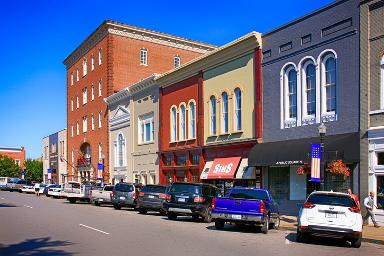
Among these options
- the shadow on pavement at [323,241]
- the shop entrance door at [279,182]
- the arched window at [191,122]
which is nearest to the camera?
the shadow on pavement at [323,241]

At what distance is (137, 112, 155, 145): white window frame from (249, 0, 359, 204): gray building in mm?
16402

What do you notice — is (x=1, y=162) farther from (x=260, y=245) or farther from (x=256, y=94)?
(x=260, y=245)

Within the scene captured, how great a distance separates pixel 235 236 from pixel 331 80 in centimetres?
1088

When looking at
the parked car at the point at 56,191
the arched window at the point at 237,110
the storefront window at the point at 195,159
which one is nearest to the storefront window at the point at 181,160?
the storefront window at the point at 195,159

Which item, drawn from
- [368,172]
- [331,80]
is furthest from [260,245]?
[331,80]

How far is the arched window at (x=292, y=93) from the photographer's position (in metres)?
26.3

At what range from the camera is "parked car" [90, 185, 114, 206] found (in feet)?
111

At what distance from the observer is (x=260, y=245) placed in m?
14.0

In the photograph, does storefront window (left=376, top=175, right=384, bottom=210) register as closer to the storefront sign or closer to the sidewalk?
the sidewalk

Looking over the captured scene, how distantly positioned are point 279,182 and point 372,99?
300 inches

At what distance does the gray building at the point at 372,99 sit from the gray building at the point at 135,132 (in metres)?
21.9

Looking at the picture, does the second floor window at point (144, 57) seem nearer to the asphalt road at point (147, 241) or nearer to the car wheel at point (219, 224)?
the asphalt road at point (147, 241)

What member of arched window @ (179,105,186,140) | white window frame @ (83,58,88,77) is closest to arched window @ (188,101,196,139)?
arched window @ (179,105,186,140)

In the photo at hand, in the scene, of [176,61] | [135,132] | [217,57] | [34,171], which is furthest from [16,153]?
[217,57]
